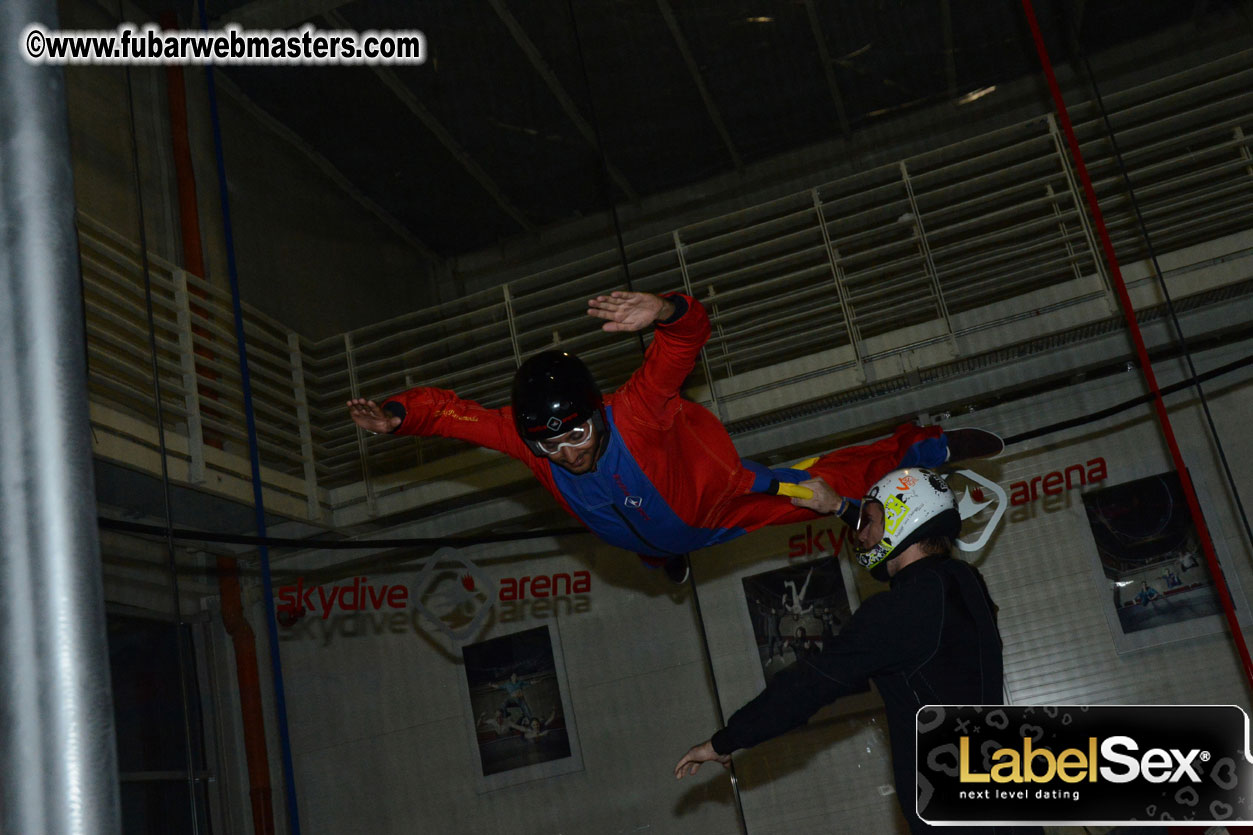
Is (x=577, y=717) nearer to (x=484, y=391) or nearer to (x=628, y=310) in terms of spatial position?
(x=484, y=391)

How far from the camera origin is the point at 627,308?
7.28 feet

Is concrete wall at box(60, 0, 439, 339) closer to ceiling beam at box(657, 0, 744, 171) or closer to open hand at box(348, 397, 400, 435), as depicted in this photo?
ceiling beam at box(657, 0, 744, 171)

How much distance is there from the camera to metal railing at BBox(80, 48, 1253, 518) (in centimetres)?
333

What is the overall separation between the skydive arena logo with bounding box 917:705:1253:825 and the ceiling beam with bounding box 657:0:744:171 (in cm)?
228

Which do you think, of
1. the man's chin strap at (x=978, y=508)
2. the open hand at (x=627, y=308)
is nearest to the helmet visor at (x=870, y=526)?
the open hand at (x=627, y=308)

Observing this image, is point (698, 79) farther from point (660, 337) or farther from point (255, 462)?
point (255, 462)

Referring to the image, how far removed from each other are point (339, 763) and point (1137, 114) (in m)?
3.51

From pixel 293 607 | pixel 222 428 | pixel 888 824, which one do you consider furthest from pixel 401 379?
pixel 888 824

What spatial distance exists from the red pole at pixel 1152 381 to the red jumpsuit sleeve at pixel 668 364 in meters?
1.56

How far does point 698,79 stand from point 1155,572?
230cm

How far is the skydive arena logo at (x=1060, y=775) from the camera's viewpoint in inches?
74.0

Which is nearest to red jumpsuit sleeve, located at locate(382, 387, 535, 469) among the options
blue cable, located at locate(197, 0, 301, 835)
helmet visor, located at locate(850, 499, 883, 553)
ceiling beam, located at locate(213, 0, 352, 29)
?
helmet visor, located at locate(850, 499, 883, 553)


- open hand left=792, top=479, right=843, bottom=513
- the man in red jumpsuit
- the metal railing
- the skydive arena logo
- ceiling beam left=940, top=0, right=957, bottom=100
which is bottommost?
the skydive arena logo

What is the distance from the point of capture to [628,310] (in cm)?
222
